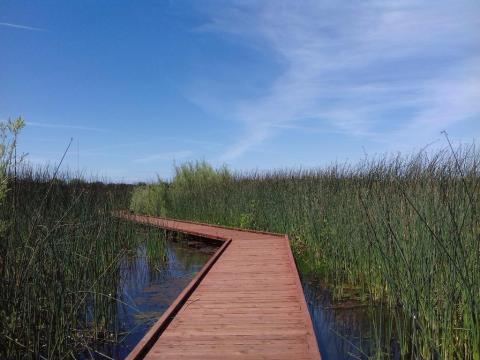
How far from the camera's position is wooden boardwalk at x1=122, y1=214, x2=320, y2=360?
2.82m

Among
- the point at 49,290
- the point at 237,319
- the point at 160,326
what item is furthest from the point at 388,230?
the point at 49,290

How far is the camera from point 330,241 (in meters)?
5.86

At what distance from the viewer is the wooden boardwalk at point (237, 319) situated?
9.25 feet

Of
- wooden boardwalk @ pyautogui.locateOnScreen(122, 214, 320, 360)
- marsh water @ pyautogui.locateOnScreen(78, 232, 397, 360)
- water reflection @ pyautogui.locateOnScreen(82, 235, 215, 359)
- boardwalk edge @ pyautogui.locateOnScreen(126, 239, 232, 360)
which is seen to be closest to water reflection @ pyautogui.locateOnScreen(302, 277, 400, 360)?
marsh water @ pyautogui.locateOnScreen(78, 232, 397, 360)

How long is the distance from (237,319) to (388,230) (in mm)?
1588

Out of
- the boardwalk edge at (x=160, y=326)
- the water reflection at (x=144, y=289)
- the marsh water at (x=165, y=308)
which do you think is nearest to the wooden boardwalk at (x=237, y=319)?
the boardwalk edge at (x=160, y=326)

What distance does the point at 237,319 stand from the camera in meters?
3.50

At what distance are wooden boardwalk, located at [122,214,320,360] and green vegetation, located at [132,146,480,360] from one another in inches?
24.8

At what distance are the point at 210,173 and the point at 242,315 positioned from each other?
11021 mm

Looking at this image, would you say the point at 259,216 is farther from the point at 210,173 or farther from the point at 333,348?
the point at 333,348

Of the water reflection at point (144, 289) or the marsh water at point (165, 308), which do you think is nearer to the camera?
the marsh water at point (165, 308)

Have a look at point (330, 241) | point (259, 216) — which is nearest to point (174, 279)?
point (330, 241)

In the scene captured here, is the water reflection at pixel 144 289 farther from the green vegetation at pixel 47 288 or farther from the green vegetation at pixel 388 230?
the green vegetation at pixel 388 230

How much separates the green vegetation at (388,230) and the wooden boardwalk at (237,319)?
0.63m
